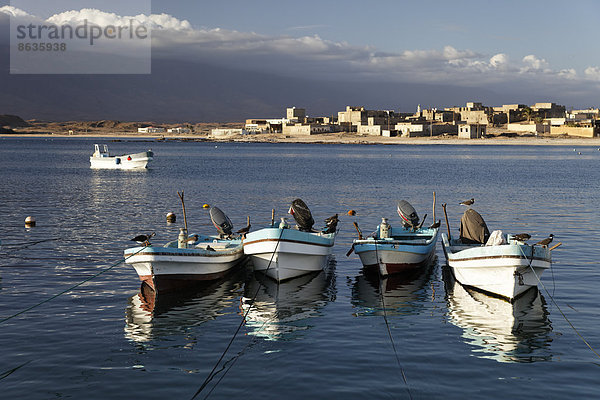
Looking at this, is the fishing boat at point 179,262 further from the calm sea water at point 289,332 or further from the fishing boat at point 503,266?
the fishing boat at point 503,266

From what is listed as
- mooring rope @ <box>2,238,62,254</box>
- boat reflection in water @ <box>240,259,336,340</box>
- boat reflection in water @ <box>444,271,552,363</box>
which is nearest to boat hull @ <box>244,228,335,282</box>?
boat reflection in water @ <box>240,259,336,340</box>

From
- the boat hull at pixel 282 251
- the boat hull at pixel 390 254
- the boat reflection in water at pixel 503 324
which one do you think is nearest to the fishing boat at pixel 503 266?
the boat reflection in water at pixel 503 324

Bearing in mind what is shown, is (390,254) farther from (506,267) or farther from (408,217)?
(506,267)

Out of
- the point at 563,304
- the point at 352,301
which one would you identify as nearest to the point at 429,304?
the point at 352,301

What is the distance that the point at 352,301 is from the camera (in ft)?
69.9

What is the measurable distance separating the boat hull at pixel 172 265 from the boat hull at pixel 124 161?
7360cm

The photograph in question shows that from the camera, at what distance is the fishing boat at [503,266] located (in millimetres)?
20156

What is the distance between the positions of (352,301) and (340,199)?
33306 millimetres

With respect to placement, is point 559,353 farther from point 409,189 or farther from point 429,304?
point 409,189

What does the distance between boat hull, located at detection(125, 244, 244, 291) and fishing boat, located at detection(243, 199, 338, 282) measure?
4.39ft

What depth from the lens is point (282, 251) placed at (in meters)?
23.2

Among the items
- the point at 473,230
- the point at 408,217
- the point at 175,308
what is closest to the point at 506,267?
the point at 473,230

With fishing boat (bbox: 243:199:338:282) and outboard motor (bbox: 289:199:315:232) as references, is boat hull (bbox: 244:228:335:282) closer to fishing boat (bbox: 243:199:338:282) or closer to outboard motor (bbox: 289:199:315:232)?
fishing boat (bbox: 243:199:338:282)

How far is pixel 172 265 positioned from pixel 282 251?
13.1ft
